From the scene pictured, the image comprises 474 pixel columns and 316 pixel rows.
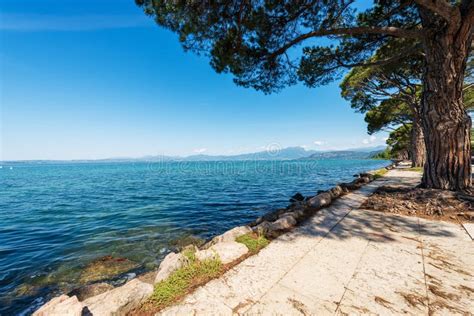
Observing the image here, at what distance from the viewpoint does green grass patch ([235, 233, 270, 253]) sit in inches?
137

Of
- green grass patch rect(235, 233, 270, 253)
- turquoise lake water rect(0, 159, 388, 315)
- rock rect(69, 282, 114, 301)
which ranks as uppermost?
green grass patch rect(235, 233, 270, 253)

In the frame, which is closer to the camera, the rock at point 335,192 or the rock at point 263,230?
the rock at point 263,230

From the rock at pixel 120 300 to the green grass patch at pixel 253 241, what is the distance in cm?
170

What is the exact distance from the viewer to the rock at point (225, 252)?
3121mm

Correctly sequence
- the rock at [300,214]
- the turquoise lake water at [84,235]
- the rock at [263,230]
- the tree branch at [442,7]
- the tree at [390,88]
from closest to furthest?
the rock at [263,230] < the turquoise lake water at [84,235] < the rock at [300,214] < the tree branch at [442,7] < the tree at [390,88]

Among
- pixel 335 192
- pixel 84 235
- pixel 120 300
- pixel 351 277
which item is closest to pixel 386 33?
pixel 335 192

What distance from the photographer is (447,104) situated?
606 cm

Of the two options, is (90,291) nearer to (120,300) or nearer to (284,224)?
(120,300)

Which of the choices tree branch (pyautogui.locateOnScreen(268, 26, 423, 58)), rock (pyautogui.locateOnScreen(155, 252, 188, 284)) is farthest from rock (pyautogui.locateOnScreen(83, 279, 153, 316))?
tree branch (pyautogui.locateOnScreen(268, 26, 423, 58))

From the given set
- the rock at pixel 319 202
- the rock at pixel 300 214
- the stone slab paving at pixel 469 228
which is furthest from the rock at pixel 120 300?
the stone slab paving at pixel 469 228

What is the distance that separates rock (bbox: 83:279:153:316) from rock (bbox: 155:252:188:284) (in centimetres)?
29

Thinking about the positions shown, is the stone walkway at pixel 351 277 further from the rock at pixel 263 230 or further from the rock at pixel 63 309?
the rock at pixel 63 309

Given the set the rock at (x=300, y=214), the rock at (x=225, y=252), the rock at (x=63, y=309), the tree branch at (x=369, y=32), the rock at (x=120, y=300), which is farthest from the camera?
the tree branch at (x=369, y=32)

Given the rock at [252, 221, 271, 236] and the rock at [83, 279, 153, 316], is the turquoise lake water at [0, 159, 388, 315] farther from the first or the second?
the rock at [252, 221, 271, 236]
